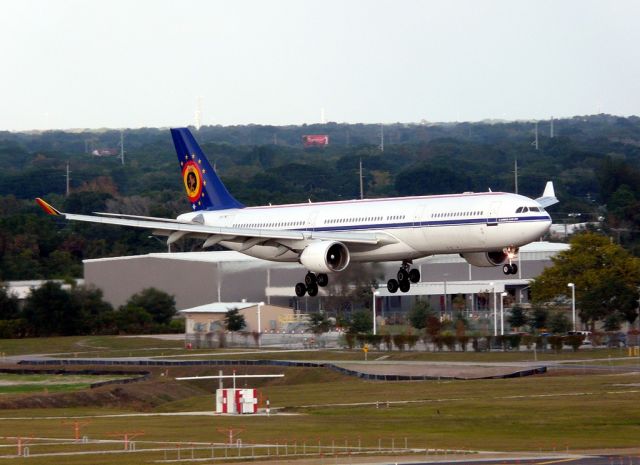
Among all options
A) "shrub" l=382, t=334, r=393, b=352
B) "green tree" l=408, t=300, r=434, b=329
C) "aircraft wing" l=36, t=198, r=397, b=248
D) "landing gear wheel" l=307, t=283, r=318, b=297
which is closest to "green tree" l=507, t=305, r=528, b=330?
"green tree" l=408, t=300, r=434, b=329

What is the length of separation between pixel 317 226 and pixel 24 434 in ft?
67.8

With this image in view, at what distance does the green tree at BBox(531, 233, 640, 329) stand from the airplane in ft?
200

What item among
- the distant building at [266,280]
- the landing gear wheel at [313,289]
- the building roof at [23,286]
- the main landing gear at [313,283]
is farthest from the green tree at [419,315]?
the landing gear wheel at [313,289]

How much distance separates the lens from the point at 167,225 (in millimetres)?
93125

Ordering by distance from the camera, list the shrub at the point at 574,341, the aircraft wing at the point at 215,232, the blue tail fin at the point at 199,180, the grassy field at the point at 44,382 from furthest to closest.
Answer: the shrub at the point at 574,341, the grassy field at the point at 44,382, the blue tail fin at the point at 199,180, the aircraft wing at the point at 215,232

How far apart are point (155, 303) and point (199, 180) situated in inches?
2891

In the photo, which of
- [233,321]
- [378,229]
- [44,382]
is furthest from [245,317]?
[378,229]

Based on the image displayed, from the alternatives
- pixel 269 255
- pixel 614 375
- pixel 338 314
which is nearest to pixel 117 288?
pixel 338 314

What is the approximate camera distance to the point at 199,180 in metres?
105

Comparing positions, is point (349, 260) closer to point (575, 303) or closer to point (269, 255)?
point (269, 255)

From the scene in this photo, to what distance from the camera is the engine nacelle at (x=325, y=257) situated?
8819 cm

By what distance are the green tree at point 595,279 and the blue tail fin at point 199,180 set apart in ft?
203

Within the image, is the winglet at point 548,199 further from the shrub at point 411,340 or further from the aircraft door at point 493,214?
the shrub at point 411,340

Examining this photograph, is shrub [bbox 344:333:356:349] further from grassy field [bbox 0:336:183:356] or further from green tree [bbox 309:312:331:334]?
grassy field [bbox 0:336:183:356]
